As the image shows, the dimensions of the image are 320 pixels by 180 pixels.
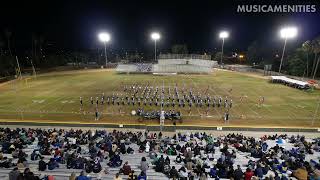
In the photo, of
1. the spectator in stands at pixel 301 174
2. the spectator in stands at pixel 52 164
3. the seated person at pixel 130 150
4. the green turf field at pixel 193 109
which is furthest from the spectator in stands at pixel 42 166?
the green turf field at pixel 193 109

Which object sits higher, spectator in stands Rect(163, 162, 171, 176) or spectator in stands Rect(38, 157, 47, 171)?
spectator in stands Rect(38, 157, 47, 171)

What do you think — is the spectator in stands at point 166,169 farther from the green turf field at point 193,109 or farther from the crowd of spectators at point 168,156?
the green turf field at point 193,109

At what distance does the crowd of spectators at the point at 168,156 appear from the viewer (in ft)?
42.3

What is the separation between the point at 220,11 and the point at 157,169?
96373mm

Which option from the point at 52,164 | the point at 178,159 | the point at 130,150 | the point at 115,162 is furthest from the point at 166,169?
the point at 52,164

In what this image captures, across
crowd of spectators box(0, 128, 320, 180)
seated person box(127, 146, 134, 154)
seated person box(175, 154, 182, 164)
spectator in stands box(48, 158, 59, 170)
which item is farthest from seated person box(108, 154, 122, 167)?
seated person box(175, 154, 182, 164)

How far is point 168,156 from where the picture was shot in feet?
51.5

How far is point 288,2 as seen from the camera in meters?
75.6

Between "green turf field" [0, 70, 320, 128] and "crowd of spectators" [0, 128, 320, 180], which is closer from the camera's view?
"crowd of spectators" [0, 128, 320, 180]

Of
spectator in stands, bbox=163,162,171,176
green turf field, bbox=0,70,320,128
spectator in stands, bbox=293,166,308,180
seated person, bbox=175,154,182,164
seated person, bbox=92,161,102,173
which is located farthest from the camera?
green turf field, bbox=0,70,320,128

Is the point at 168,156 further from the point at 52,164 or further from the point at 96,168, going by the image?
the point at 52,164

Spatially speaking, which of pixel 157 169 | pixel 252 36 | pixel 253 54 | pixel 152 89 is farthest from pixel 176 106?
pixel 252 36

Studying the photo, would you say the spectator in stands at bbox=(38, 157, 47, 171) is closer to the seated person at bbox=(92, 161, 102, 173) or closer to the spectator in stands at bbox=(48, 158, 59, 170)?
the spectator in stands at bbox=(48, 158, 59, 170)

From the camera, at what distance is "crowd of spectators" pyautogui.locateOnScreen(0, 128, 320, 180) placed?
12.9 metres
